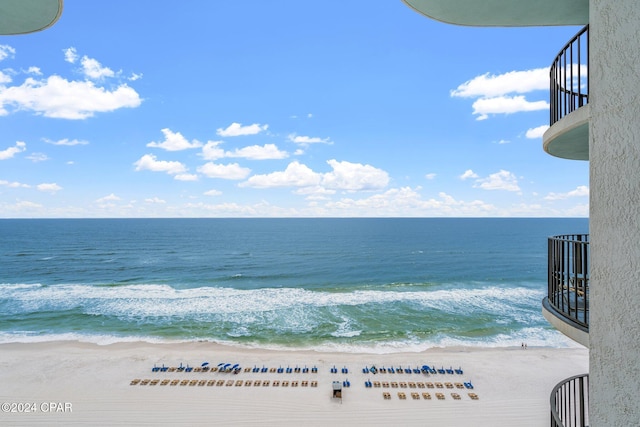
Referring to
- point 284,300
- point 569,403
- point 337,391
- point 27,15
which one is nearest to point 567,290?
point 569,403

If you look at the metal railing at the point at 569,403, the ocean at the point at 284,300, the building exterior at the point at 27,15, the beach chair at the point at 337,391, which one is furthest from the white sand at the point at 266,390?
the building exterior at the point at 27,15

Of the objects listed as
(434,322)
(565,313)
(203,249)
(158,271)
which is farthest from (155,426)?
(203,249)

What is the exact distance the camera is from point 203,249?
71562mm

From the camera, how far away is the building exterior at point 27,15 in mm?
5316

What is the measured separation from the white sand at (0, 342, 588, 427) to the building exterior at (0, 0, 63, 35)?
13924mm

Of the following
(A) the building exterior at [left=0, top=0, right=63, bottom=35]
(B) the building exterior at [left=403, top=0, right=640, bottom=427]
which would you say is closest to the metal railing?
(B) the building exterior at [left=403, top=0, right=640, bottom=427]

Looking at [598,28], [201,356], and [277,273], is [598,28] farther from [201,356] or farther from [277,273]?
[277,273]

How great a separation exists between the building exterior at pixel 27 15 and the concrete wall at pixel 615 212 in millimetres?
6954

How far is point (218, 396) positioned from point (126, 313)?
16986mm

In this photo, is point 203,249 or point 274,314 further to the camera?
point 203,249

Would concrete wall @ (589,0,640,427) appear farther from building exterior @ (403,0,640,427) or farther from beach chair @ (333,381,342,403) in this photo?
beach chair @ (333,381,342,403)

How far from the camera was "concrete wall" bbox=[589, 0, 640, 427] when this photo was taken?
2889mm

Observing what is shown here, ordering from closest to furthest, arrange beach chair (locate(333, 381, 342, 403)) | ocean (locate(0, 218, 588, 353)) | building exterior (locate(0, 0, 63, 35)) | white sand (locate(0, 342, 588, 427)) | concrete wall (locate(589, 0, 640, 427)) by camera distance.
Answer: concrete wall (locate(589, 0, 640, 427))
building exterior (locate(0, 0, 63, 35))
white sand (locate(0, 342, 588, 427))
beach chair (locate(333, 381, 342, 403))
ocean (locate(0, 218, 588, 353))

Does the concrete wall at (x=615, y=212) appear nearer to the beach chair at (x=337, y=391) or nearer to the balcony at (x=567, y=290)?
the balcony at (x=567, y=290)
